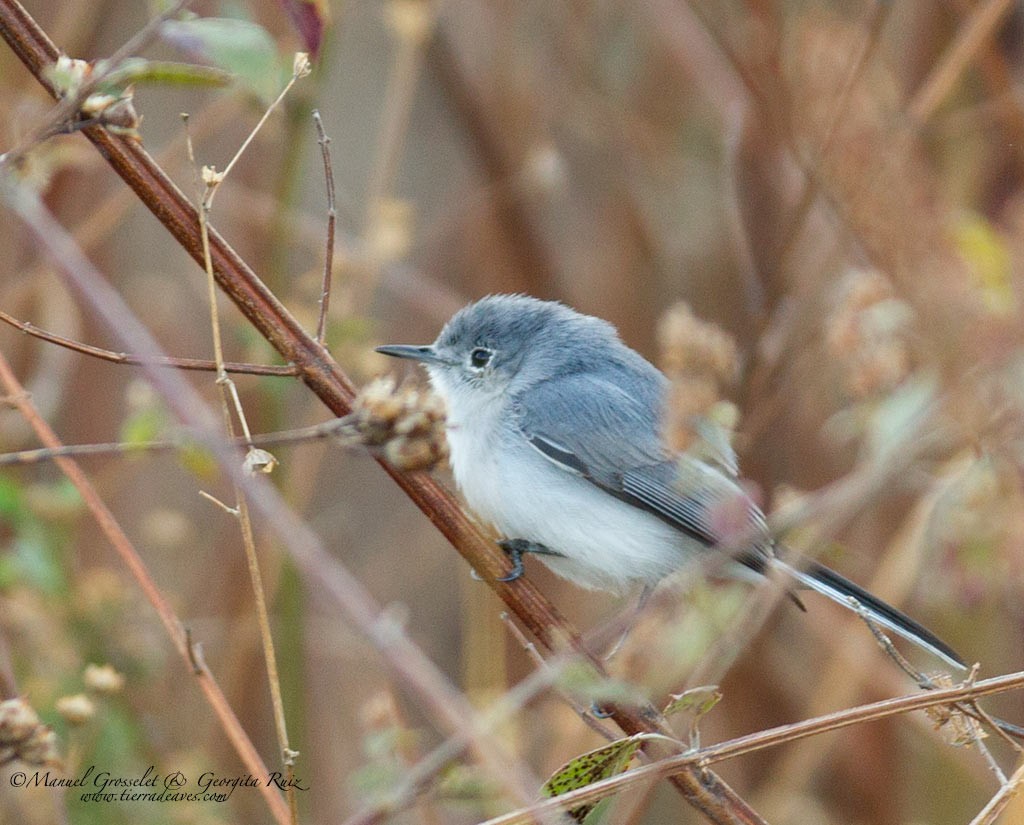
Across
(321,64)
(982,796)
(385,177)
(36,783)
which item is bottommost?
(982,796)

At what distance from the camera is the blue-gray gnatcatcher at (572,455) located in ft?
8.13

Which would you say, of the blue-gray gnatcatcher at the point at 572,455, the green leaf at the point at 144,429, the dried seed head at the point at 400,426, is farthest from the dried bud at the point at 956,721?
the green leaf at the point at 144,429

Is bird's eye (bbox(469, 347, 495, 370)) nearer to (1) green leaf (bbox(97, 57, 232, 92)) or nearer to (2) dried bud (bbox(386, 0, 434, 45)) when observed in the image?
(2) dried bud (bbox(386, 0, 434, 45))

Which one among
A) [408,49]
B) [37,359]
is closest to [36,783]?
[37,359]

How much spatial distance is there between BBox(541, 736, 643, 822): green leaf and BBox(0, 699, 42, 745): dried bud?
0.65 metres

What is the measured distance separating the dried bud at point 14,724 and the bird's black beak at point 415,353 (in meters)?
1.39

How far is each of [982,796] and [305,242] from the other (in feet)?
9.55

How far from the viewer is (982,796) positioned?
12.1 feet

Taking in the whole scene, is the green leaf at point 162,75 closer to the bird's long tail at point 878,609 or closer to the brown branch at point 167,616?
the brown branch at point 167,616

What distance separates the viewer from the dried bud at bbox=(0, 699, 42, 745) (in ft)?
4.26

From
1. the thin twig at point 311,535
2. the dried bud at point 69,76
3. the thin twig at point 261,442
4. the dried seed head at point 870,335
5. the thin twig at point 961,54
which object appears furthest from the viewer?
the thin twig at point 961,54

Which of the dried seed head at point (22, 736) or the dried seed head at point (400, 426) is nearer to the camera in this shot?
the dried seed head at point (400, 426)

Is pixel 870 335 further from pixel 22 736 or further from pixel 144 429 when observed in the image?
pixel 22 736

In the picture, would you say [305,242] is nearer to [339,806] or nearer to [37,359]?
[37,359]
